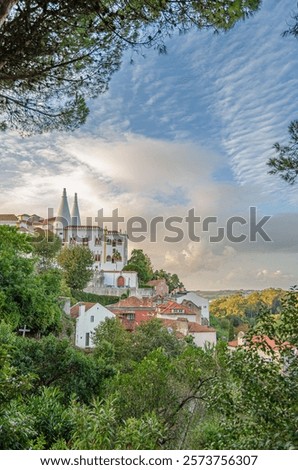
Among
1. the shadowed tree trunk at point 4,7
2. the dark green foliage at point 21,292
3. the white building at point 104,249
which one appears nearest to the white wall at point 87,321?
the dark green foliage at point 21,292

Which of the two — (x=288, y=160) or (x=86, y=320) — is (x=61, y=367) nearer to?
(x=288, y=160)

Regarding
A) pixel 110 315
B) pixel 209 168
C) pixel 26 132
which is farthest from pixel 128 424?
pixel 110 315

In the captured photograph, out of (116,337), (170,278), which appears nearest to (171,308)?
(116,337)

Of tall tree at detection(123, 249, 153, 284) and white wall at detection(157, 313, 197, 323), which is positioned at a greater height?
tall tree at detection(123, 249, 153, 284)

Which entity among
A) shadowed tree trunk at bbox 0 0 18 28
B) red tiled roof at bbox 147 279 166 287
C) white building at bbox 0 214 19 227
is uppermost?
white building at bbox 0 214 19 227

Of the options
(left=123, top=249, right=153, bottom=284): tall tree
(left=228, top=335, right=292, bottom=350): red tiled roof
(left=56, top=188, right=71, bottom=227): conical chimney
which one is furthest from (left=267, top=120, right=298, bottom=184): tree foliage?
(left=123, top=249, right=153, bottom=284): tall tree

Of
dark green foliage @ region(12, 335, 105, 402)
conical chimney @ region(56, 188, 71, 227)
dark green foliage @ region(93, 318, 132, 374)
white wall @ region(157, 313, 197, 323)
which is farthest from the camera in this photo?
white wall @ region(157, 313, 197, 323)

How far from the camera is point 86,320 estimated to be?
10.9 meters

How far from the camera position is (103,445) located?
1864 millimetres

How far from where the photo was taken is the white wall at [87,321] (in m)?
10.3

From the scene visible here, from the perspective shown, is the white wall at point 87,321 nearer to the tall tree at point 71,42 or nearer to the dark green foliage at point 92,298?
the dark green foliage at point 92,298

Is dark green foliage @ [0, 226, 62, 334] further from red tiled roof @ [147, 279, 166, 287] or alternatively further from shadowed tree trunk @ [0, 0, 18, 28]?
red tiled roof @ [147, 279, 166, 287]

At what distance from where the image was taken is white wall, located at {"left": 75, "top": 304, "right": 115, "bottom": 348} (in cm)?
1031

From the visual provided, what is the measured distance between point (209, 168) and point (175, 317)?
25.3 feet
